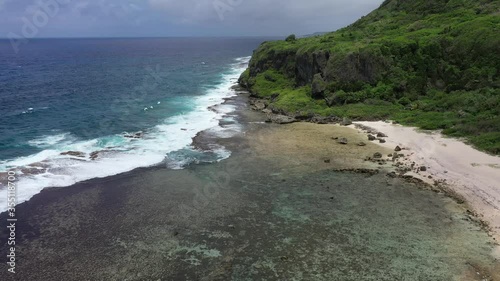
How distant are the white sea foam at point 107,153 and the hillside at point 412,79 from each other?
1781cm

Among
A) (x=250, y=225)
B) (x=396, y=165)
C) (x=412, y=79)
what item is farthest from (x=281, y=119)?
(x=250, y=225)

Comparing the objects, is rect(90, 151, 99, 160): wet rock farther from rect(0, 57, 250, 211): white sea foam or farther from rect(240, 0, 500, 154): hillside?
rect(240, 0, 500, 154): hillside

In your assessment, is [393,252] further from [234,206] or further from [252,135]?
[252,135]

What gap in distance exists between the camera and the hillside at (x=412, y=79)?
56.6 meters

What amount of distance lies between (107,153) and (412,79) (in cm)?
5281

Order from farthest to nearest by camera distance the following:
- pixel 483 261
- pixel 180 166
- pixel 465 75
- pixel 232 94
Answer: pixel 232 94, pixel 465 75, pixel 180 166, pixel 483 261

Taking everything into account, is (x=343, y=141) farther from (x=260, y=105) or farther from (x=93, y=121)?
(x=93, y=121)

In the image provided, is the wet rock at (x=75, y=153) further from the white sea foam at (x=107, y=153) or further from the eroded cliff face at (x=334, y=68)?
the eroded cliff face at (x=334, y=68)

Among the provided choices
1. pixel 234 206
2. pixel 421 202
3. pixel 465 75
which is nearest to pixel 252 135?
pixel 234 206

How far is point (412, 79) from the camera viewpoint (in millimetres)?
66938

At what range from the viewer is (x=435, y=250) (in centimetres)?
2677

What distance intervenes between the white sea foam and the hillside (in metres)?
17.8

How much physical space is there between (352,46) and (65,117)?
54627 millimetres

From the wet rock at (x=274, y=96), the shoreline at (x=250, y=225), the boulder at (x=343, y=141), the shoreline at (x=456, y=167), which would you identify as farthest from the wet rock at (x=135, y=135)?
the shoreline at (x=456, y=167)
